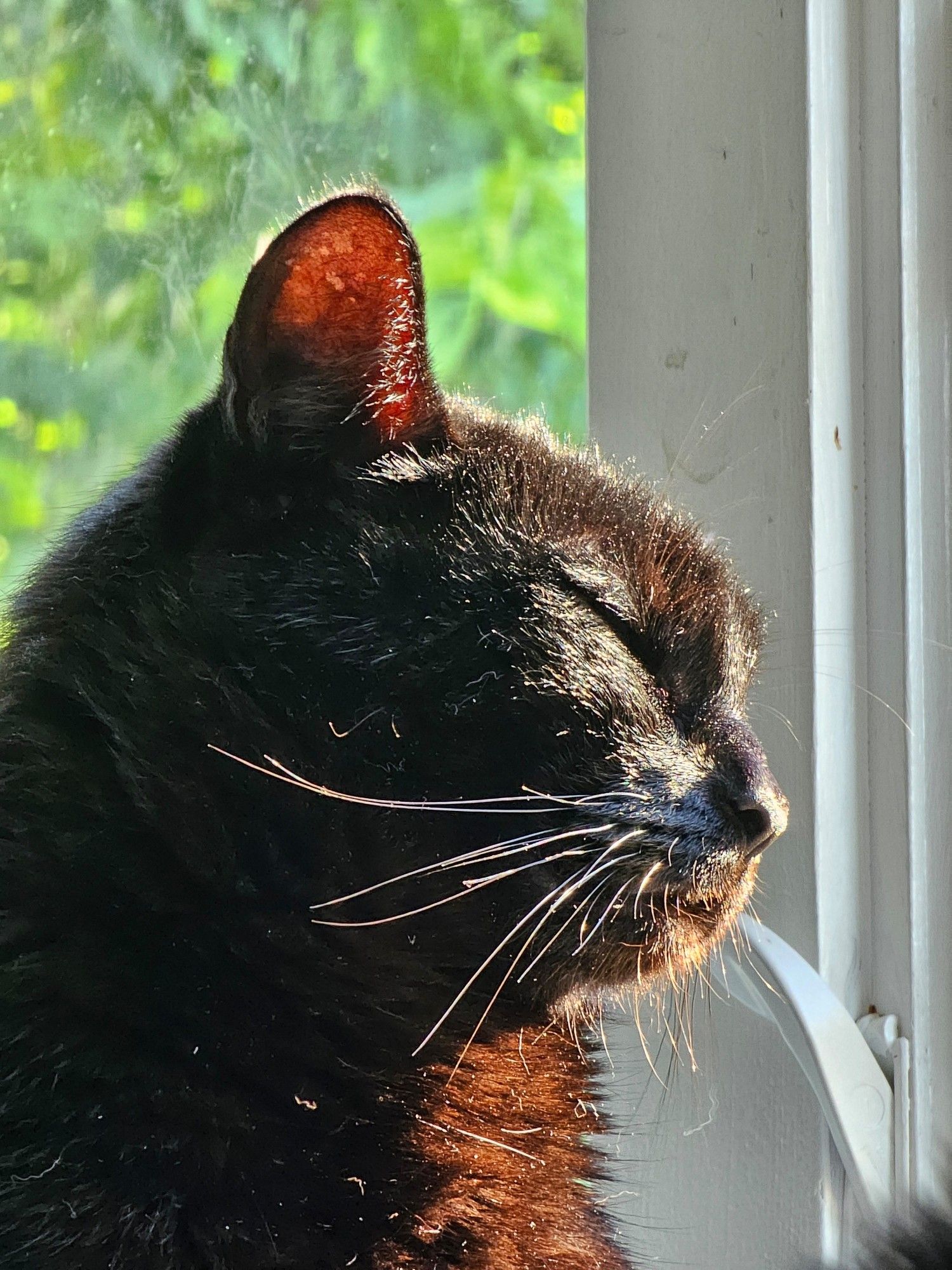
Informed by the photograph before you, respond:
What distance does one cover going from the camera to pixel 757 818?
70cm

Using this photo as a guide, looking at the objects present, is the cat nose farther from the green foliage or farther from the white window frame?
the green foliage

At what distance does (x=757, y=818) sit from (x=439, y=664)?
0.20 m

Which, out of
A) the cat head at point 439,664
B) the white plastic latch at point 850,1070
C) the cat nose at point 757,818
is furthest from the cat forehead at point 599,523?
the white plastic latch at point 850,1070

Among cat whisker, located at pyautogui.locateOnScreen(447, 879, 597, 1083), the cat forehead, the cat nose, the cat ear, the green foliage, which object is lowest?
cat whisker, located at pyautogui.locateOnScreen(447, 879, 597, 1083)

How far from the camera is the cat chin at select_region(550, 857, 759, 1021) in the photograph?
0.71 m

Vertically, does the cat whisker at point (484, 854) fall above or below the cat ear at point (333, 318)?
below

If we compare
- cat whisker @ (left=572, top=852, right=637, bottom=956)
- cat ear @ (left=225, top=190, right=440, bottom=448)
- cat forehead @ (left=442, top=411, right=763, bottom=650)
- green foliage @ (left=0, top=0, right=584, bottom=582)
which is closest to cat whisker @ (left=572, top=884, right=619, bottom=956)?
cat whisker @ (left=572, top=852, right=637, bottom=956)

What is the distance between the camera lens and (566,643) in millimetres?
668

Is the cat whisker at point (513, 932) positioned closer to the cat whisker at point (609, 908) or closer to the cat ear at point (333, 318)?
the cat whisker at point (609, 908)

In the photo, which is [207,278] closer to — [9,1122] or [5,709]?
[5,709]

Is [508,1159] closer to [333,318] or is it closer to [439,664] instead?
[439,664]

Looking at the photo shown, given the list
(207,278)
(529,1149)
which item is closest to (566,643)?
(529,1149)

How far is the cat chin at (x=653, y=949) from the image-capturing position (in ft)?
2.34

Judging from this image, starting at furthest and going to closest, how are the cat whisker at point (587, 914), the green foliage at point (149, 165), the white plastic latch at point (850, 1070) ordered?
the green foliage at point (149, 165) < the white plastic latch at point (850, 1070) < the cat whisker at point (587, 914)
